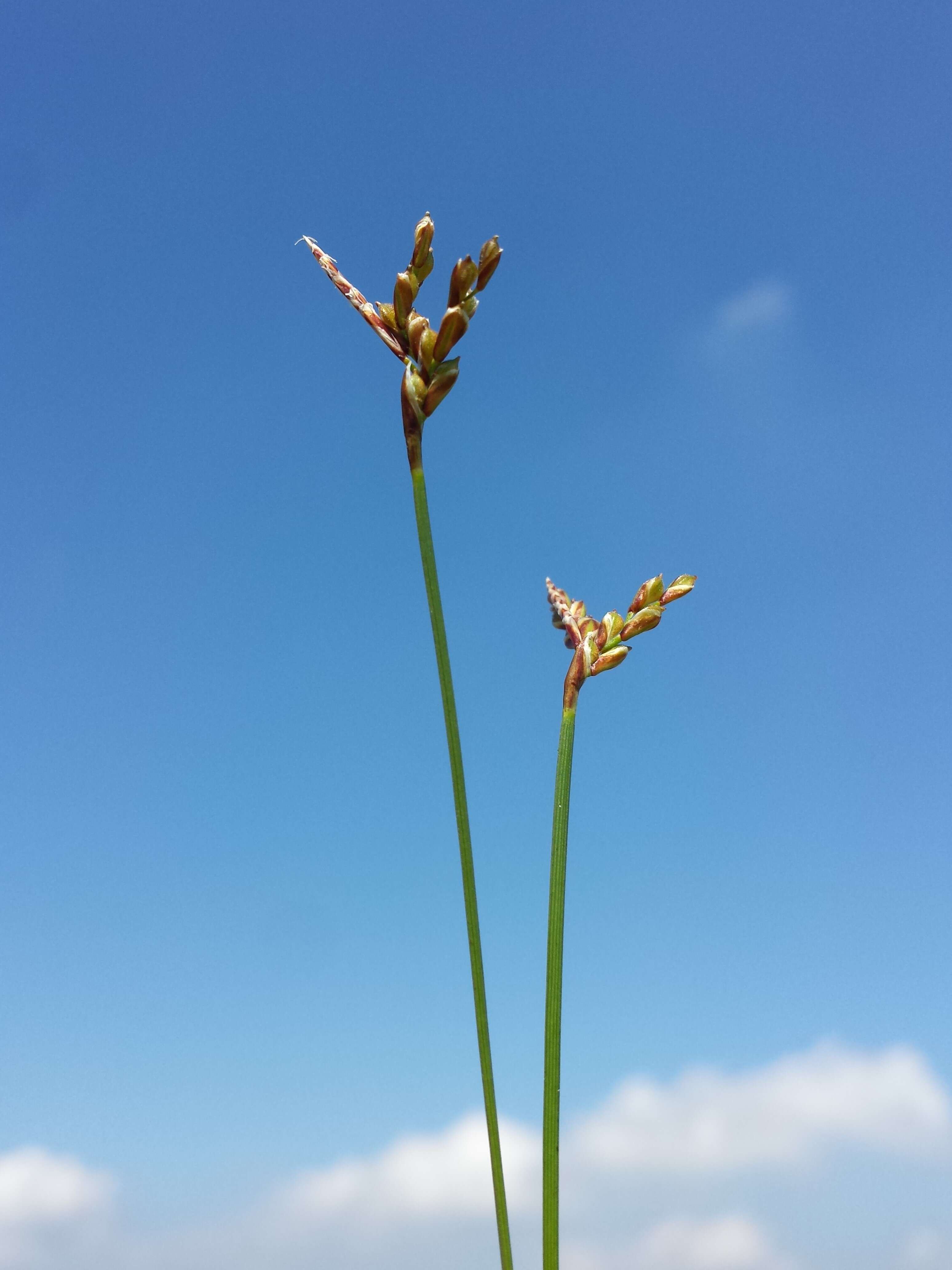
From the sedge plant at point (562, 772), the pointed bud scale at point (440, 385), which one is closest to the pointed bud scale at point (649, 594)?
the sedge plant at point (562, 772)

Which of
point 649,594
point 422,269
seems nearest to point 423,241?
point 422,269

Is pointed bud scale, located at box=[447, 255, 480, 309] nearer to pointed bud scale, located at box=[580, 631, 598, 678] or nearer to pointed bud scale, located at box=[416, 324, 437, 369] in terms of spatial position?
pointed bud scale, located at box=[416, 324, 437, 369]

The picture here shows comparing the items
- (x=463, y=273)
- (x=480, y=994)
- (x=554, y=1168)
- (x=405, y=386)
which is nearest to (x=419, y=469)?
(x=405, y=386)

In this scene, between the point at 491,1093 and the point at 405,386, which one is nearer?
the point at 491,1093

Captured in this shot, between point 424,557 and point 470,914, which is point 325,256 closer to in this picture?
point 424,557

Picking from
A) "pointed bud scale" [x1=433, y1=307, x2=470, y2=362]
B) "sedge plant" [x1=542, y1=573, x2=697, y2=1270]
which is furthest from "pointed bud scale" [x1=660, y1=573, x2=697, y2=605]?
"pointed bud scale" [x1=433, y1=307, x2=470, y2=362]

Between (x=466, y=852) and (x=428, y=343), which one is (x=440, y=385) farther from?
(x=466, y=852)
